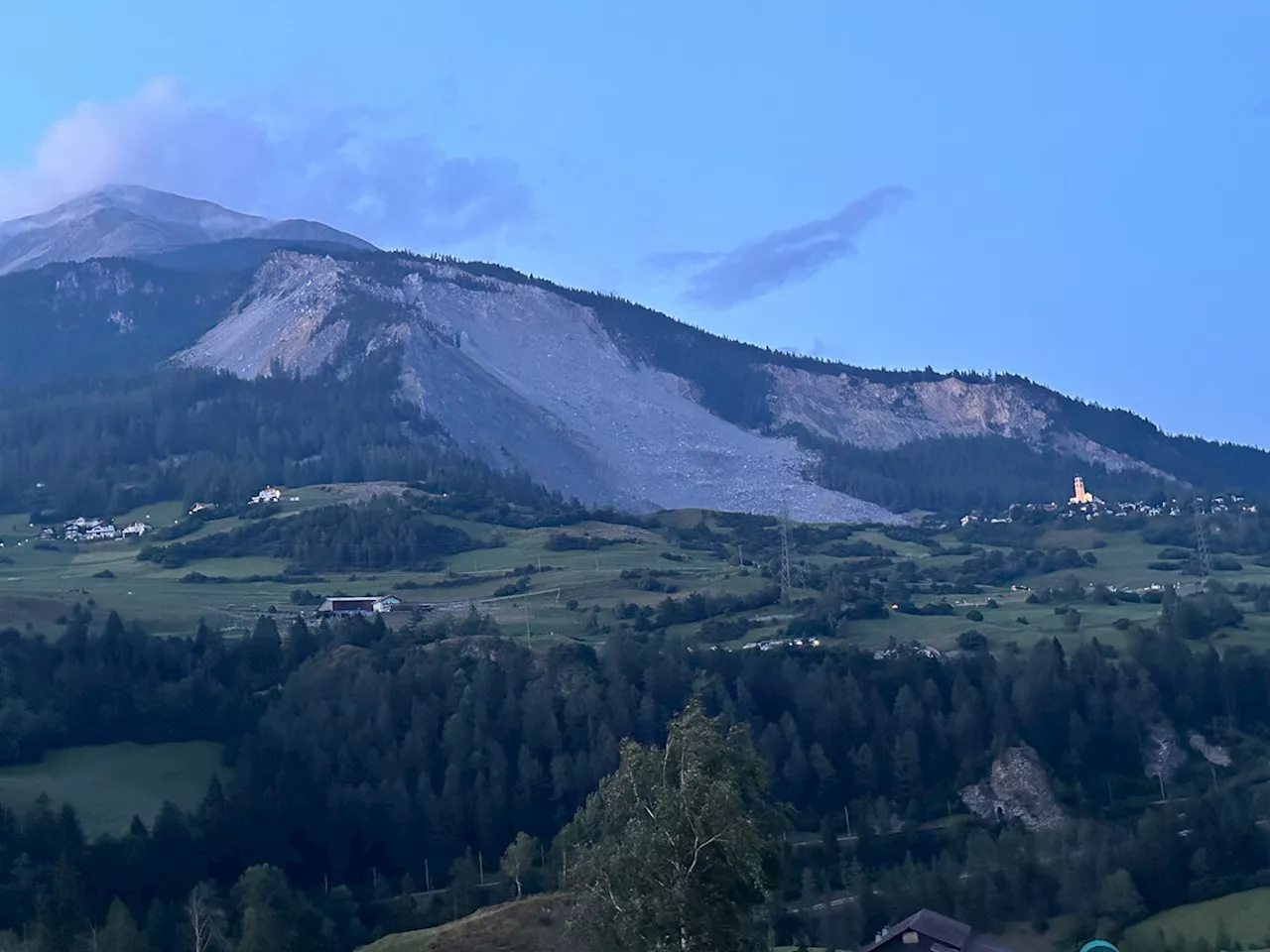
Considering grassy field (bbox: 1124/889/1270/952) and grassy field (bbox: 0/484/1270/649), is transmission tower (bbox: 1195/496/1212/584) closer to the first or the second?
grassy field (bbox: 0/484/1270/649)

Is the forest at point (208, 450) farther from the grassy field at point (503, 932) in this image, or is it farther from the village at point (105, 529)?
the grassy field at point (503, 932)

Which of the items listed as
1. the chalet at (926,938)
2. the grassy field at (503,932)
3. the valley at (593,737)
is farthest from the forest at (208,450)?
the grassy field at (503,932)

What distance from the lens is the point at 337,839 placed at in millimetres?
65688

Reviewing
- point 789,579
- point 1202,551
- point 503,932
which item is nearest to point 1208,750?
point 789,579

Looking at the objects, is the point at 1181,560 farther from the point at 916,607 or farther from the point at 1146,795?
the point at 1146,795

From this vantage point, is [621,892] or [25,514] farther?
[25,514]

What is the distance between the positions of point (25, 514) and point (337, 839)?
355 feet

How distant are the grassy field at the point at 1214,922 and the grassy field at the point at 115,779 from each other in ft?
123

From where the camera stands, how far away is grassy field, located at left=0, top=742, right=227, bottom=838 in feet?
204

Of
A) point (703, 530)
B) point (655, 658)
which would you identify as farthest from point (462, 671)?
point (703, 530)

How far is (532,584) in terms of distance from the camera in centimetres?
11625

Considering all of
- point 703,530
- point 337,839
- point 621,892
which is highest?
point 703,530

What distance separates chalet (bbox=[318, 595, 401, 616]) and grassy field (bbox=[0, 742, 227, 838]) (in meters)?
30.6

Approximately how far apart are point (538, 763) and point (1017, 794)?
22.8 metres
